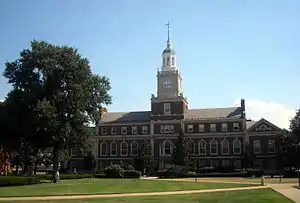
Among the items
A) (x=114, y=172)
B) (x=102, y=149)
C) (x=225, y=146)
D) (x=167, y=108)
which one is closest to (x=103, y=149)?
(x=102, y=149)

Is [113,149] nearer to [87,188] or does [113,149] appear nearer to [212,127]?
[212,127]

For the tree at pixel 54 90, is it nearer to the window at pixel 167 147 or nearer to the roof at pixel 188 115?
the window at pixel 167 147

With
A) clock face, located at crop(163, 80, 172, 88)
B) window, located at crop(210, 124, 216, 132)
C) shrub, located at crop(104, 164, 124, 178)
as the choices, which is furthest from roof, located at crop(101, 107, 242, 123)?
shrub, located at crop(104, 164, 124, 178)

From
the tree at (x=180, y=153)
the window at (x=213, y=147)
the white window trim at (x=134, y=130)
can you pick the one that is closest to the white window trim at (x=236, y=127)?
the window at (x=213, y=147)

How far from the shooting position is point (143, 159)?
81125 millimetres

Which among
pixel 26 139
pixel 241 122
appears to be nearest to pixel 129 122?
pixel 241 122

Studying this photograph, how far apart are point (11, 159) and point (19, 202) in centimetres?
5359

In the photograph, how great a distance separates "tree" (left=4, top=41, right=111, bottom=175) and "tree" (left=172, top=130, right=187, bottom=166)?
101 ft

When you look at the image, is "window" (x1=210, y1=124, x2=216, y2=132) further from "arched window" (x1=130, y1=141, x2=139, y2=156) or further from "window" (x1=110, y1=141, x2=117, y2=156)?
"window" (x1=110, y1=141, x2=117, y2=156)

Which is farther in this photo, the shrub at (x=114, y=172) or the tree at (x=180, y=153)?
the tree at (x=180, y=153)

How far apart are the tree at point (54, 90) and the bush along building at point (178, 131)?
123 feet

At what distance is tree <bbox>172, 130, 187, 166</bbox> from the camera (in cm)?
7875

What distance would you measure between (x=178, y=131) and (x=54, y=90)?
139 feet

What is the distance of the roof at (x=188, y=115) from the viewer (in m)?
88.5
